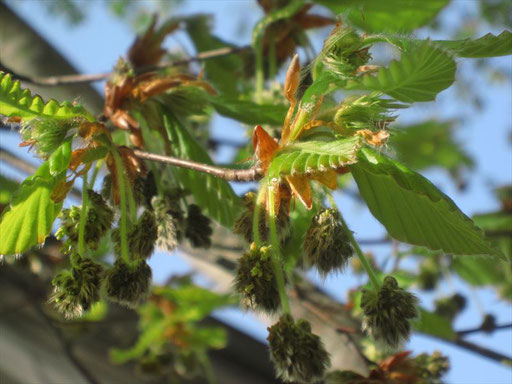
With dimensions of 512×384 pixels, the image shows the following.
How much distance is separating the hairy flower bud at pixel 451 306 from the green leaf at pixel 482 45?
2.14 metres

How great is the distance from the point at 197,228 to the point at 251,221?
0.33 metres

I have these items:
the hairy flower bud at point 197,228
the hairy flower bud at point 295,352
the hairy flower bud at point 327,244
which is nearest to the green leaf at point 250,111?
the hairy flower bud at point 197,228

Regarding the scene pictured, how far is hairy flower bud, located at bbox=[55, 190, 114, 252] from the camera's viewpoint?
4.90 feet

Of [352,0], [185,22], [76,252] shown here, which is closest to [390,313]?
[76,252]

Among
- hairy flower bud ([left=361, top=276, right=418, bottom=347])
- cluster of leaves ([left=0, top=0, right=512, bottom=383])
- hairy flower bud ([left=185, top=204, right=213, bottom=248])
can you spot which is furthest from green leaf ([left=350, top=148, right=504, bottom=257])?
hairy flower bud ([left=185, top=204, right=213, bottom=248])

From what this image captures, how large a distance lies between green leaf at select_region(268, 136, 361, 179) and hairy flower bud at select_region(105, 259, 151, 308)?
41 centimetres

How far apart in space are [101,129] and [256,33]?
1028mm

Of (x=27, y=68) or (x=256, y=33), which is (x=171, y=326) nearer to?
(x=27, y=68)

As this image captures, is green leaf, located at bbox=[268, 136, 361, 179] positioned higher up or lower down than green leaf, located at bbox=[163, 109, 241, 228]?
lower down

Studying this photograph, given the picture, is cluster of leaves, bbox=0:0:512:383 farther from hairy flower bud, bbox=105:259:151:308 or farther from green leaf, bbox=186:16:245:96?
green leaf, bbox=186:16:245:96

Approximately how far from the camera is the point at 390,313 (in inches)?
55.1

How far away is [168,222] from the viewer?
1.63 meters

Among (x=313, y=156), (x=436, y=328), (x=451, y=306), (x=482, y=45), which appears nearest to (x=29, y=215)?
(x=313, y=156)

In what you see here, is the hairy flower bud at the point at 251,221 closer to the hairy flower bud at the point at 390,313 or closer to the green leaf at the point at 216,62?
the hairy flower bud at the point at 390,313
